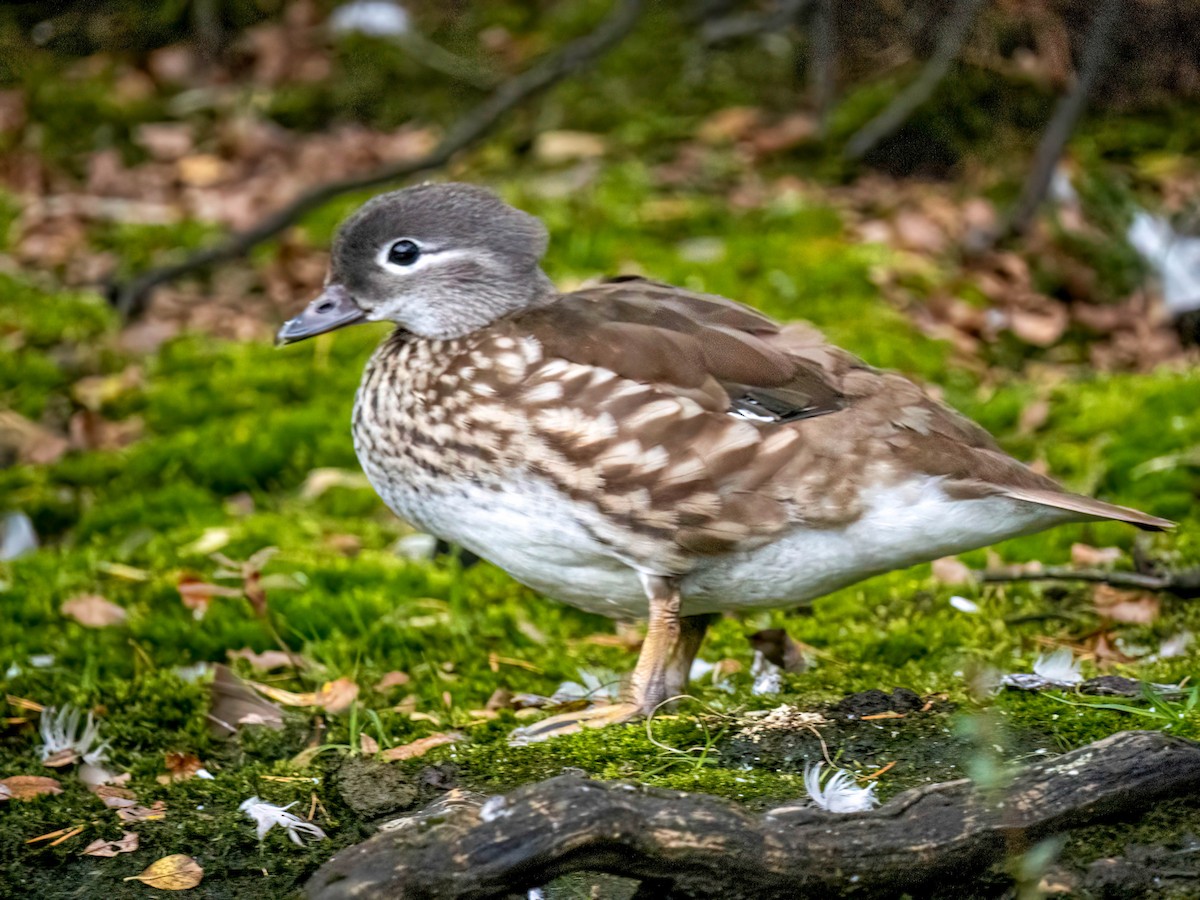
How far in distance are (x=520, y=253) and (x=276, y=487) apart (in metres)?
2.52

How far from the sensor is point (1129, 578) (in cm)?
464

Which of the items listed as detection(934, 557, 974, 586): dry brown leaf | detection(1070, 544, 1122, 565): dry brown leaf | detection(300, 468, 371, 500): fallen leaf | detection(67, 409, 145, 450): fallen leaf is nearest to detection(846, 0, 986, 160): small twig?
detection(1070, 544, 1122, 565): dry brown leaf

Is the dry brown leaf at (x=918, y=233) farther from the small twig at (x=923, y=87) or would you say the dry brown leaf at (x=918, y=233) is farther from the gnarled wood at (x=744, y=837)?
the gnarled wood at (x=744, y=837)

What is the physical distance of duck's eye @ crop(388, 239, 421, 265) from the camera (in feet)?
14.6

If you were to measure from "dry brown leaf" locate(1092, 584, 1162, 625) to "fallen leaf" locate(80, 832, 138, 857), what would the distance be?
305 cm

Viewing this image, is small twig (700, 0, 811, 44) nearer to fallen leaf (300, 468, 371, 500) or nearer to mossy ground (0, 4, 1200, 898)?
mossy ground (0, 4, 1200, 898)

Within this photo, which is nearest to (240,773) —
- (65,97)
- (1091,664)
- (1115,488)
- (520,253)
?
(520,253)

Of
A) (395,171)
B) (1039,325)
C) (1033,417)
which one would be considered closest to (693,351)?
(1033,417)

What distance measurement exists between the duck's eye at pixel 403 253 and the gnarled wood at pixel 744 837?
6.68 ft

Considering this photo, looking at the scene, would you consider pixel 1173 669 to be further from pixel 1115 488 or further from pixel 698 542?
pixel 1115 488

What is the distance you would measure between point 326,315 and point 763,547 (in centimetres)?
154

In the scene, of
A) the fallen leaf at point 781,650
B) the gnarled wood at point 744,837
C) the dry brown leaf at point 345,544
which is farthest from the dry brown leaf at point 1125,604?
the dry brown leaf at point 345,544

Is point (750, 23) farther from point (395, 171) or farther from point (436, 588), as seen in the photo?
point (436, 588)

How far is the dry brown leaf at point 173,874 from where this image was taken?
321 centimetres
